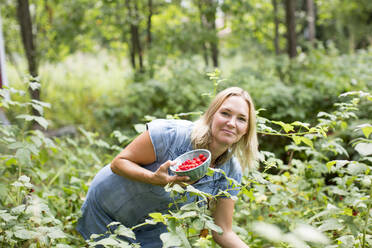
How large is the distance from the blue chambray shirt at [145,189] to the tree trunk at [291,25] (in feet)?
13.1

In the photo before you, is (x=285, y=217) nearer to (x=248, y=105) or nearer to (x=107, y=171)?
(x=248, y=105)

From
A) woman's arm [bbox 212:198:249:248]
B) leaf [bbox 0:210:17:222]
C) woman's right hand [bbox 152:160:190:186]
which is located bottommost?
woman's arm [bbox 212:198:249:248]

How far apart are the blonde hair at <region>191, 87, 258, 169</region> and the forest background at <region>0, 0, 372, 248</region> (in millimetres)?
133

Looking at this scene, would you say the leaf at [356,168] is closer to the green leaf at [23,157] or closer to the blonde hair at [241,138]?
the blonde hair at [241,138]

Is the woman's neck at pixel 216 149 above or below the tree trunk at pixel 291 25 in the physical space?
below

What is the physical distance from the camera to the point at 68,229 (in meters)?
2.33

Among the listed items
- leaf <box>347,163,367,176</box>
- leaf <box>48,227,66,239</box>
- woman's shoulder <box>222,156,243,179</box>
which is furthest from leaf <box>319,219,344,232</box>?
leaf <box>48,227,66,239</box>

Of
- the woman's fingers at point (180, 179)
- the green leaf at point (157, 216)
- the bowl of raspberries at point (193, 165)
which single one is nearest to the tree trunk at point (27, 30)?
the bowl of raspberries at point (193, 165)

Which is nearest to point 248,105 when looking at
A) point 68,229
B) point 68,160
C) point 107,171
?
point 107,171

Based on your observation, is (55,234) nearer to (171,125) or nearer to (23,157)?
(23,157)

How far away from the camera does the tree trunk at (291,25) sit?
5.29 meters

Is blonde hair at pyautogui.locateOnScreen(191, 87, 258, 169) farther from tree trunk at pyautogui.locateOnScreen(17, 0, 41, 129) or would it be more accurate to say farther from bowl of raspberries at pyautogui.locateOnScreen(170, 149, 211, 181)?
tree trunk at pyautogui.locateOnScreen(17, 0, 41, 129)

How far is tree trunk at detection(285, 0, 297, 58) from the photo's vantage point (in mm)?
5292

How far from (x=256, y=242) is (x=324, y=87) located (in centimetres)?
259
